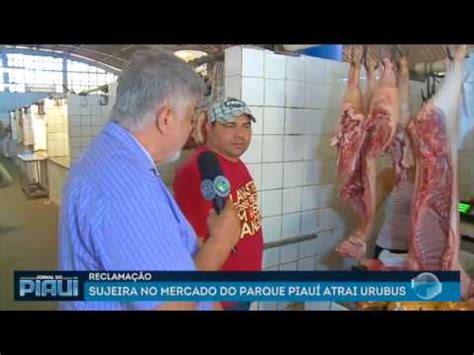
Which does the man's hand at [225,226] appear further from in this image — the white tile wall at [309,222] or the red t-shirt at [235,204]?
the white tile wall at [309,222]

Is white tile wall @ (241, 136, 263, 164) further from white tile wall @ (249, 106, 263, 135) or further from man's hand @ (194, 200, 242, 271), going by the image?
man's hand @ (194, 200, 242, 271)

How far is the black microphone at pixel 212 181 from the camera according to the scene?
1171mm

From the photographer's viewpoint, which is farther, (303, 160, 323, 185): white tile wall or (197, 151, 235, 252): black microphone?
(303, 160, 323, 185): white tile wall

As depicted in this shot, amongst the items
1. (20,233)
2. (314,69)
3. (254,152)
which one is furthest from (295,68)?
(20,233)

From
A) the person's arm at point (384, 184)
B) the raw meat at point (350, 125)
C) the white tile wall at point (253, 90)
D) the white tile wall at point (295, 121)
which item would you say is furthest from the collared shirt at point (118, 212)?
the person's arm at point (384, 184)

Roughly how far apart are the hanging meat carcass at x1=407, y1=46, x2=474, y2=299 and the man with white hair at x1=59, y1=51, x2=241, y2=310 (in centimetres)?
62

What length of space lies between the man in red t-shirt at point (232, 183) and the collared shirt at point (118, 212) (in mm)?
69

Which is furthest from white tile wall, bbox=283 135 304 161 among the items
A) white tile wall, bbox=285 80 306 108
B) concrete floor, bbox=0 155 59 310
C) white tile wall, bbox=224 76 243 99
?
concrete floor, bbox=0 155 59 310

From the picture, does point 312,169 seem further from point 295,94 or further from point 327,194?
point 295,94

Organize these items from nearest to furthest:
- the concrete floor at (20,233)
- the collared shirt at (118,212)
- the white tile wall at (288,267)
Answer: the collared shirt at (118,212) < the concrete floor at (20,233) < the white tile wall at (288,267)

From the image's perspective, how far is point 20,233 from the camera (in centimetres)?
117

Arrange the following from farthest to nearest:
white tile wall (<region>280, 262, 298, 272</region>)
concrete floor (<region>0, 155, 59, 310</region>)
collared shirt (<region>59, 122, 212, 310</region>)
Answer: white tile wall (<region>280, 262, 298, 272</region>) < concrete floor (<region>0, 155, 59, 310</region>) < collared shirt (<region>59, 122, 212, 310</region>)

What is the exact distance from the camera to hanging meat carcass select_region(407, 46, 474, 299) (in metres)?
1.21

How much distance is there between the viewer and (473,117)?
121 cm
